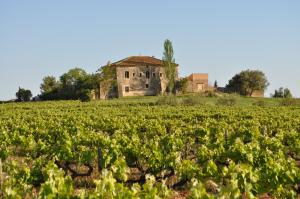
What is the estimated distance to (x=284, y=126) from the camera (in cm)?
1631

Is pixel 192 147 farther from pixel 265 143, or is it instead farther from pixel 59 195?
pixel 59 195

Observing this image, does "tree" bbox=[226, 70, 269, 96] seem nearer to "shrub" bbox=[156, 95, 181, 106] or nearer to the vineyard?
"shrub" bbox=[156, 95, 181, 106]

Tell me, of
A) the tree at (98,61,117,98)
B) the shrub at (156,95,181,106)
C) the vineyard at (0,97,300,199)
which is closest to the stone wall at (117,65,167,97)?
the tree at (98,61,117,98)

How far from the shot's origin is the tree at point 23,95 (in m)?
54.3

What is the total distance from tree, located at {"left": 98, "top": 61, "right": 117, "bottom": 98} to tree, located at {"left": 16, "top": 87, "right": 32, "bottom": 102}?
411 inches

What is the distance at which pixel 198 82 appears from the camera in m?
56.6

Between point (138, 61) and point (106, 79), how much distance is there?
6.70m

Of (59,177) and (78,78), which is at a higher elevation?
(78,78)

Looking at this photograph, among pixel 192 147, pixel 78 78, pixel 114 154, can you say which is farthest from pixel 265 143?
pixel 78 78

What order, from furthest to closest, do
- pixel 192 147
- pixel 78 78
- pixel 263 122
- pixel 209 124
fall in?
pixel 78 78
pixel 263 122
pixel 209 124
pixel 192 147

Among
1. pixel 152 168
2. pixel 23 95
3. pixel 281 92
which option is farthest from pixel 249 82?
pixel 152 168

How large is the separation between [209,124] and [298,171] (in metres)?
8.87

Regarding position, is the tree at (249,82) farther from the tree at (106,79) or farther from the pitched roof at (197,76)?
the tree at (106,79)

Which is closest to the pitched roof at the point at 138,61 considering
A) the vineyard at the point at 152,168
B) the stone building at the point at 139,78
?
the stone building at the point at 139,78
